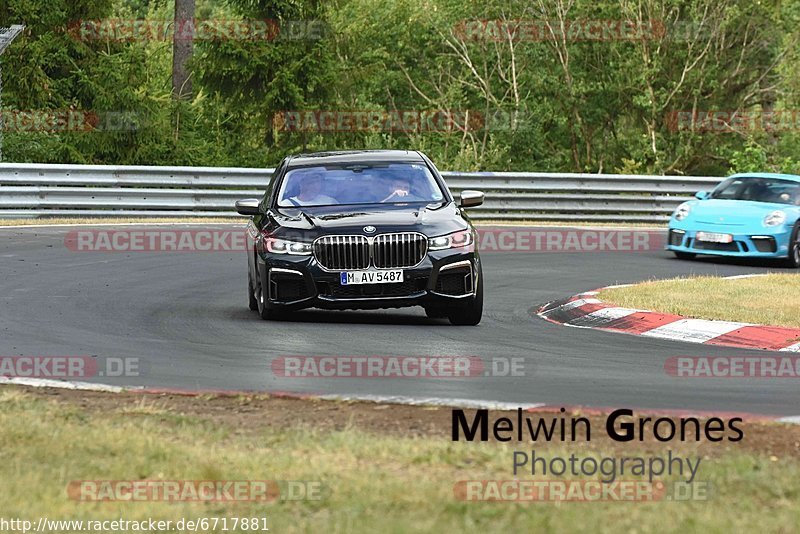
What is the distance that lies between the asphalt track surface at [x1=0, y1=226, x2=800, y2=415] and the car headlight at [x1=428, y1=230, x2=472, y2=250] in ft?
2.38

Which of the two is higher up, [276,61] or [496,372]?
[276,61]

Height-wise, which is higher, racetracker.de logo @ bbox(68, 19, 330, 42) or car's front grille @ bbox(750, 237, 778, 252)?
racetracker.de logo @ bbox(68, 19, 330, 42)

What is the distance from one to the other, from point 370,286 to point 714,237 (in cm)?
925

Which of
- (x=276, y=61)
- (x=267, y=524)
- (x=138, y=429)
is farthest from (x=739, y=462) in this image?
(x=276, y=61)

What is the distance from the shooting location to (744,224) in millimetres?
20328

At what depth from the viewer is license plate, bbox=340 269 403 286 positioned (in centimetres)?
1239

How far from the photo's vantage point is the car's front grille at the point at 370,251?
12422 mm

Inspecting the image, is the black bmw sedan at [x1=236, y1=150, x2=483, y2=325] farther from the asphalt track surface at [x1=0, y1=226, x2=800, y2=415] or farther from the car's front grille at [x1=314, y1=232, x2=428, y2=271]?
the asphalt track surface at [x1=0, y1=226, x2=800, y2=415]

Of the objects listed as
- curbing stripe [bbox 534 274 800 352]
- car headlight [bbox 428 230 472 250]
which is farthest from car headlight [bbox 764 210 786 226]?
car headlight [bbox 428 230 472 250]

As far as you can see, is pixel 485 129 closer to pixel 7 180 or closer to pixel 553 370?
pixel 7 180

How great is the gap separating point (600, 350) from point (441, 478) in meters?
5.07

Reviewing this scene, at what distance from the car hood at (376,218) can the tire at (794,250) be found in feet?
28.4

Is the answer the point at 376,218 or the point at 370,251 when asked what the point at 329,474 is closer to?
the point at 370,251

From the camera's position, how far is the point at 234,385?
916cm
